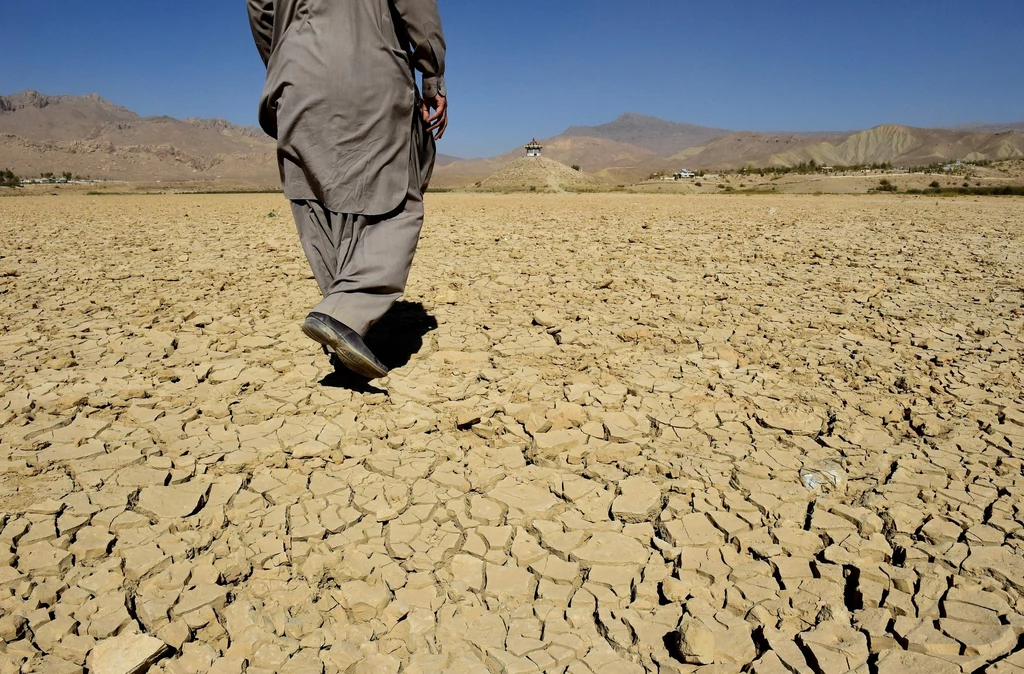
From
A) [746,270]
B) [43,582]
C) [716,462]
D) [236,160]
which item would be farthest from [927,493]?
[236,160]

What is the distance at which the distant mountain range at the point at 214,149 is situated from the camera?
188 feet

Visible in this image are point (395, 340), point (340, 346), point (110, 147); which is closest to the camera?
point (340, 346)

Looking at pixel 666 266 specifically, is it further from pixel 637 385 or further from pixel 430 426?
pixel 430 426

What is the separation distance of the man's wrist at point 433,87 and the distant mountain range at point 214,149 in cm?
3739

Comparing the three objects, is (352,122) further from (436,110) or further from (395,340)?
(395,340)

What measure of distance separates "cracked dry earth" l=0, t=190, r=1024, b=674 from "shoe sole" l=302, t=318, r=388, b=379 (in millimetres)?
185

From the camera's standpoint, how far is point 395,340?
2881 millimetres

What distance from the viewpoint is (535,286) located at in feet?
13.0

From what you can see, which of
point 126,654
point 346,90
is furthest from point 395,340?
point 126,654

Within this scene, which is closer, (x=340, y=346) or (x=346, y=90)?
(x=340, y=346)

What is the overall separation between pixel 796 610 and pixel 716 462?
584mm

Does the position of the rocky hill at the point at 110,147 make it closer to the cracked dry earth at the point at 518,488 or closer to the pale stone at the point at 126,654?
the cracked dry earth at the point at 518,488

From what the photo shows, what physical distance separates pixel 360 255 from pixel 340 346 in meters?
0.37

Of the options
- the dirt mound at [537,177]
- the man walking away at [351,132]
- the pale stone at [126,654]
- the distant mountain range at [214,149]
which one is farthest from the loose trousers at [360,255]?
the distant mountain range at [214,149]
